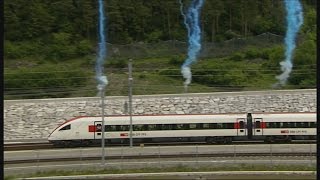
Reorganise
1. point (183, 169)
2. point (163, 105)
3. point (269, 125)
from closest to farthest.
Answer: point (183, 169), point (269, 125), point (163, 105)

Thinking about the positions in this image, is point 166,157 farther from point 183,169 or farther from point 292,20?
point 292,20

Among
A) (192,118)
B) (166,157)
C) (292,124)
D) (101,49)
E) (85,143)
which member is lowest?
(166,157)

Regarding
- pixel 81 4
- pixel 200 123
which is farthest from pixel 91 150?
pixel 81 4

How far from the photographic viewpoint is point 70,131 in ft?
56.8

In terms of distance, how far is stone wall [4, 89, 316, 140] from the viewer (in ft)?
67.4

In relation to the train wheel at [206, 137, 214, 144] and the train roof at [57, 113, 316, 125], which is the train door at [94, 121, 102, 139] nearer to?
the train roof at [57, 113, 316, 125]

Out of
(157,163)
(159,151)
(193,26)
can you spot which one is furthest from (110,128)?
(193,26)

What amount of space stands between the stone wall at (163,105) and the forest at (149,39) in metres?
3.50

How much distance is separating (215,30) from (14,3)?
1272 centimetres

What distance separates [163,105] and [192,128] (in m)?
4.18

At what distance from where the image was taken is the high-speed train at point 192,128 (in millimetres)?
17297

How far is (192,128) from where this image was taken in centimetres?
1739

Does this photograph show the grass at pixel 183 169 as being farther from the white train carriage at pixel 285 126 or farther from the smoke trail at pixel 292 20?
the smoke trail at pixel 292 20

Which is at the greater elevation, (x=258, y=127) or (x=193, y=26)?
(x=193, y=26)
